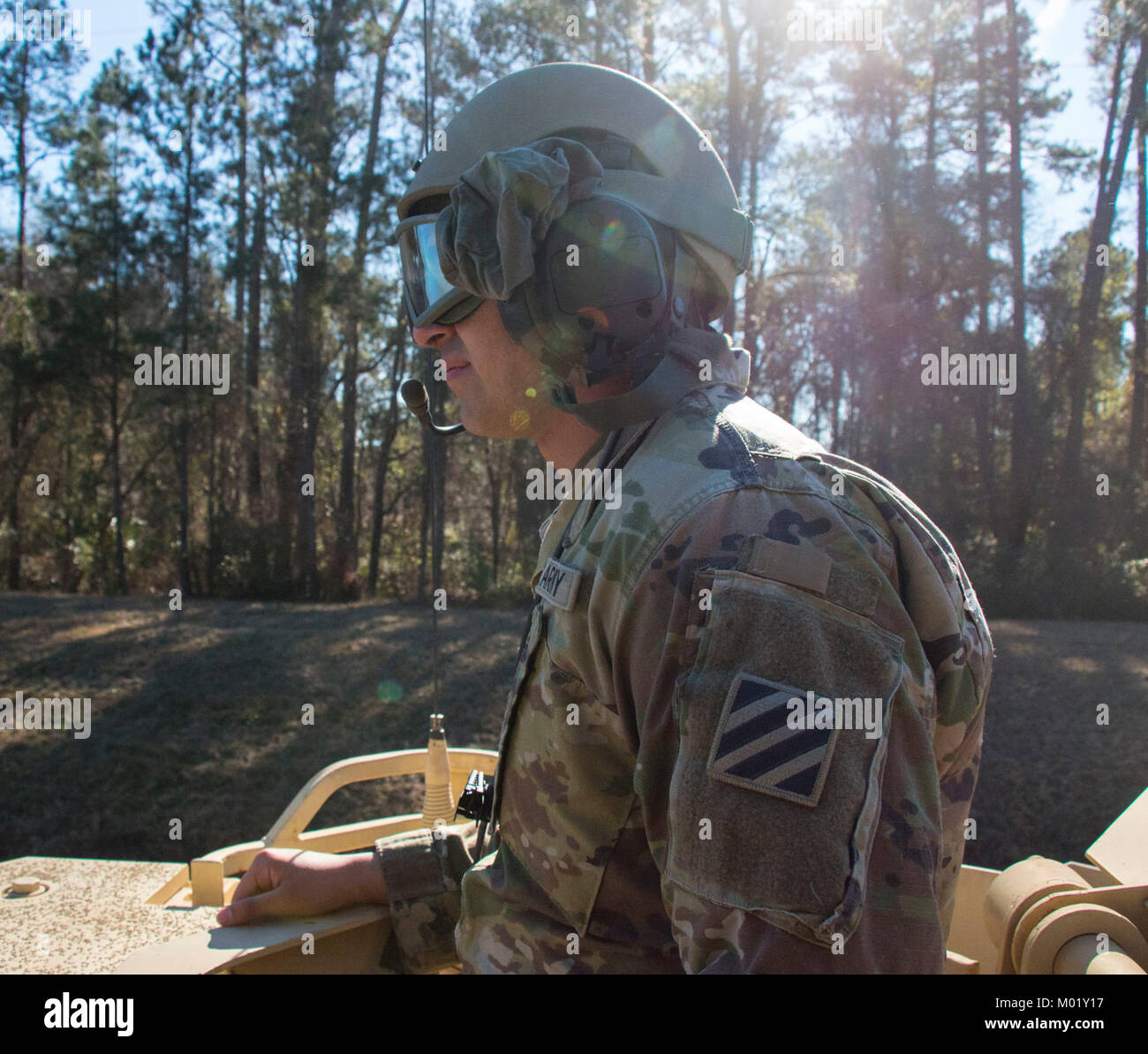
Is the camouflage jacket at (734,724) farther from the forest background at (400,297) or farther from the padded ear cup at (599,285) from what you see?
the forest background at (400,297)

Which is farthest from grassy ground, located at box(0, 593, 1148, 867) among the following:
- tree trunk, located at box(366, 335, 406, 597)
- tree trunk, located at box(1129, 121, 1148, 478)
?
tree trunk, located at box(1129, 121, 1148, 478)

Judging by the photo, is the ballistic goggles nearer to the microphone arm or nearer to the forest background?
the microphone arm

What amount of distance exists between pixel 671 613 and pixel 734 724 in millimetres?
151

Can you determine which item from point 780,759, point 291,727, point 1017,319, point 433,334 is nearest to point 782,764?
point 780,759

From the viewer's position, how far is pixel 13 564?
19188 millimetres

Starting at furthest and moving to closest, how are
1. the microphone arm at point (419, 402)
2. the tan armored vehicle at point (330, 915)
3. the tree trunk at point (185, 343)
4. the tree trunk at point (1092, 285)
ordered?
the tree trunk at point (185, 343) < the tree trunk at point (1092, 285) < the microphone arm at point (419, 402) < the tan armored vehicle at point (330, 915)

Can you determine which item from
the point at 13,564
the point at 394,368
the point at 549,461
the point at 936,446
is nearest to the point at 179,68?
the point at 394,368

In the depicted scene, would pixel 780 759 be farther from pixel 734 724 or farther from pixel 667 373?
pixel 667 373

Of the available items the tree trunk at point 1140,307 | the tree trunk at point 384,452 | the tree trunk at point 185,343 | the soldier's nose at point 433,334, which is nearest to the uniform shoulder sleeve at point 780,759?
the soldier's nose at point 433,334

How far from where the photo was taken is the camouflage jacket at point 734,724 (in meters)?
0.95

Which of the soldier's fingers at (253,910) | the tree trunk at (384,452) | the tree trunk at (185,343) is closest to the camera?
the soldier's fingers at (253,910)

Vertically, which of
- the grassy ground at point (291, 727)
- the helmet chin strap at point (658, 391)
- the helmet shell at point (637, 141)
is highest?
the helmet shell at point (637, 141)

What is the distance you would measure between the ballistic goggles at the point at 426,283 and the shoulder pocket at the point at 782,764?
86 centimetres

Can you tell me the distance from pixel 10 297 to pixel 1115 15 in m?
21.8
